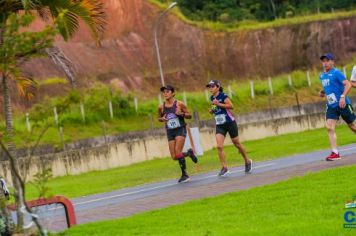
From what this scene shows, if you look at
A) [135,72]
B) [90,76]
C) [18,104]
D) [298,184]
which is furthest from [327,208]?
[135,72]

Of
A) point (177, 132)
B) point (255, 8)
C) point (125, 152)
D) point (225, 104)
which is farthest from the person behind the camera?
point (255, 8)

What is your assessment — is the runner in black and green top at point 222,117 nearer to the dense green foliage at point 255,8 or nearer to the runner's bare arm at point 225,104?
the runner's bare arm at point 225,104

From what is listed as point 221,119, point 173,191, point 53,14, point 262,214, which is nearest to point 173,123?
point 221,119

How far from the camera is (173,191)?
49.4 feet

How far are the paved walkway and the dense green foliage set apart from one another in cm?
7390

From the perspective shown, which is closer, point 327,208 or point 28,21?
point 28,21

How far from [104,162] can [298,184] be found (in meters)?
17.2

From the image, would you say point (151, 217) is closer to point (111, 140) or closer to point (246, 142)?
point (246, 142)

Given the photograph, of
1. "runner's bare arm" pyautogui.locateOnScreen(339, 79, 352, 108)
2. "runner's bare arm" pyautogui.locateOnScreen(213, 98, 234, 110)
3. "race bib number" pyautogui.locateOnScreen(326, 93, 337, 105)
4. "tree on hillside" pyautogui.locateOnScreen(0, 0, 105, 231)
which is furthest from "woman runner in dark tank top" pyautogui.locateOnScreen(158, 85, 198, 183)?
"tree on hillside" pyautogui.locateOnScreen(0, 0, 105, 231)

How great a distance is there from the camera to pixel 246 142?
32312 millimetres

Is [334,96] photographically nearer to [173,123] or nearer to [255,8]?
[173,123]

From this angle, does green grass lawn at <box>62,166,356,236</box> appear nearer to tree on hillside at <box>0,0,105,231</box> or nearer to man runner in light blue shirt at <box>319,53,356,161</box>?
tree on hillside at <box>0,0,105,231</box>

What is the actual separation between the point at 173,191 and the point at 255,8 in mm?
85570

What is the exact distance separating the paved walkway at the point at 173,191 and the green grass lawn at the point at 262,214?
3.68 ft
